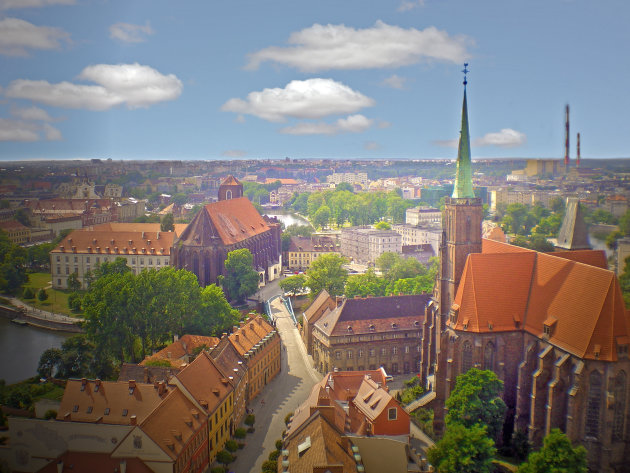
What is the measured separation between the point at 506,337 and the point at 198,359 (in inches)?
1085

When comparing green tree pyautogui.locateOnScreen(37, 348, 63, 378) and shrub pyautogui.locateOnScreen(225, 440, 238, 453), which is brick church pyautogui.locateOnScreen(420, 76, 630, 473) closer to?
shrub pyautogui.locateOnScreen(225, 440, 238, 453)

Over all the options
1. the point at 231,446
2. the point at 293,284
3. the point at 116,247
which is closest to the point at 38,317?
the point at 116,247

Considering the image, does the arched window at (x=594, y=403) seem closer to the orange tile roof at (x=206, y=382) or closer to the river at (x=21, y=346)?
the orange tile roof at (x=206, y=382)

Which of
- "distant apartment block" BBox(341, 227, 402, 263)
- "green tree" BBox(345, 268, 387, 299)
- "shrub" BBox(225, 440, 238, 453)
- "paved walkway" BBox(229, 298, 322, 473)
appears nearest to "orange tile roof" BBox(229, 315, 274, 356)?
"paved walkway" BBox(229, 298, 322, 473)

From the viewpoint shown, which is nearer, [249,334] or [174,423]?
[174,423]

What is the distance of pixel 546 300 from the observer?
4891cm

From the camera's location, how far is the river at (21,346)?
62969mm

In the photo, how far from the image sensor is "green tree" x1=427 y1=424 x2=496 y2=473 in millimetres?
39844

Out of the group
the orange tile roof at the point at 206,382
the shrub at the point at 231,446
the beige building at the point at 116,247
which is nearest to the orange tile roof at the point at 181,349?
the orange tile roof at the point at 206,382

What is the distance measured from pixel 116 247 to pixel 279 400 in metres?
61.2

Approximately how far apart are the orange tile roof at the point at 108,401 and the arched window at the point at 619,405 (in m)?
34.4

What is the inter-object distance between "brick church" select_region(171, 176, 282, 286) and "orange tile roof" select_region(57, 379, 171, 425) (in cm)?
5318

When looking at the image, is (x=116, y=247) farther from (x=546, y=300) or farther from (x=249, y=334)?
(x=546, y=300)

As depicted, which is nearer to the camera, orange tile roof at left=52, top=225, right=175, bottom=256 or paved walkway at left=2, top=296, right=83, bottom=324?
paved walkway at left=2, top=296, right=83, bottom=324
